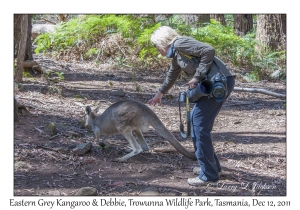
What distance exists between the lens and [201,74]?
5254 mm

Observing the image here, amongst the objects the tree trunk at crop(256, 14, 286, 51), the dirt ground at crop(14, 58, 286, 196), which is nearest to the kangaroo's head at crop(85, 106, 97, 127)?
the dirt ground at crop(14, 58, 286, 196)

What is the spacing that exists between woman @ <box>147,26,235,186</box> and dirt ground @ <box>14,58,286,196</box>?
296mm

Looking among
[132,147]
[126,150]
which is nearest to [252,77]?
[126,150]

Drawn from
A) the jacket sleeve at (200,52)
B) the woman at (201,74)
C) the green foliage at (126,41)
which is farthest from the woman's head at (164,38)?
the green foliage at (126,41)

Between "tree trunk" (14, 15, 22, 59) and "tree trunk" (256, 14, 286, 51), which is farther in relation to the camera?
"tree trunk" (256, 14, 286, 51)

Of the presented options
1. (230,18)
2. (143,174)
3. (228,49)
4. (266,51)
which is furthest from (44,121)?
(230,18)

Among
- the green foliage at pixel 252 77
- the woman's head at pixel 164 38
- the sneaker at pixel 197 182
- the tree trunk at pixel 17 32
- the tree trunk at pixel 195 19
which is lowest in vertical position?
the sneaker at pixel 197 182

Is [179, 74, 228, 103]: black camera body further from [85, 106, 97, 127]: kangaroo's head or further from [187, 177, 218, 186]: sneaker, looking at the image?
[85, 106, 97, 127]: kangaroo's head

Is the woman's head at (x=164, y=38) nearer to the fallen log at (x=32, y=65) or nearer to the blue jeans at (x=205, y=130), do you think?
the blue jeans at (x=205, y=130)

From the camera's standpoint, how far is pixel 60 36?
538 inches

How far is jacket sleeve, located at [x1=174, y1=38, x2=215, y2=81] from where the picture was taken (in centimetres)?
519

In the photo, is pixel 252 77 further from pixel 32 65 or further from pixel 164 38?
pixel 164 38

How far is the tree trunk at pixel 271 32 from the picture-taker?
15477mm

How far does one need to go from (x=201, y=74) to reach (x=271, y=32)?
1142cm
